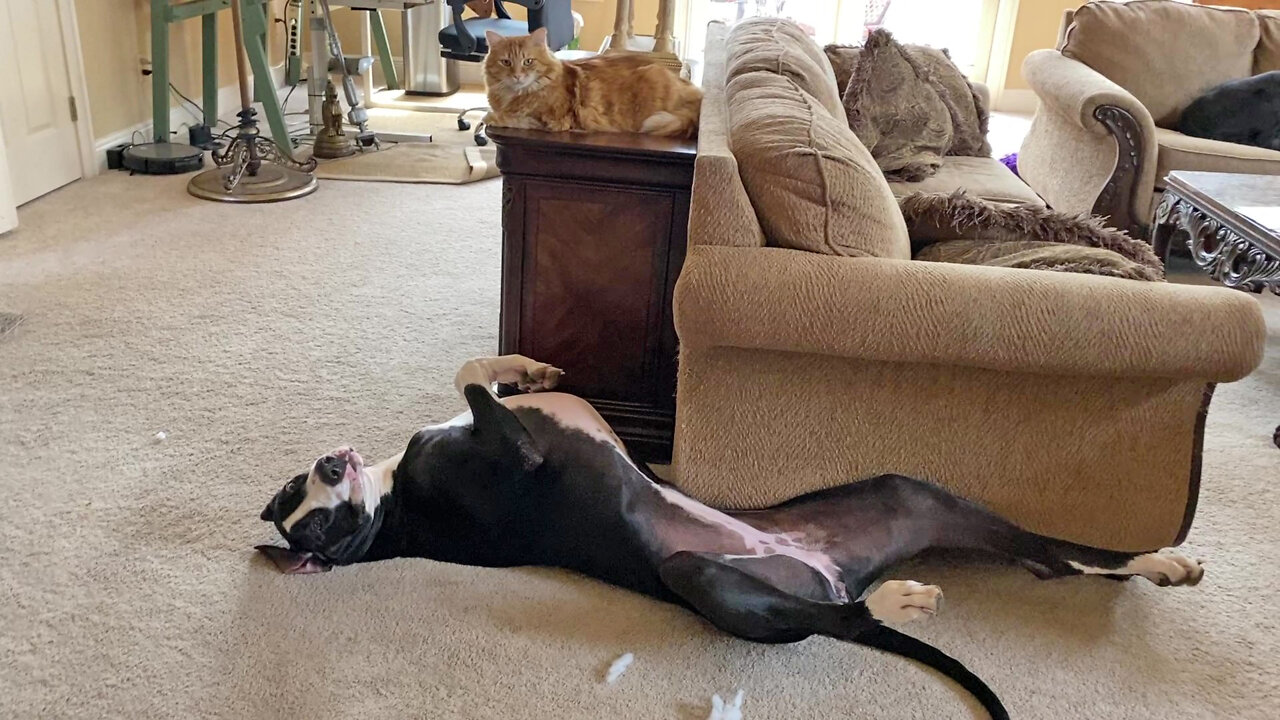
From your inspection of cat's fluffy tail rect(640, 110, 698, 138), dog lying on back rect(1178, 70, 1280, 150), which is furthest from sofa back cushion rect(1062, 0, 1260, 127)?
cat's fluffy tail rect(640, 110, 698, 138)

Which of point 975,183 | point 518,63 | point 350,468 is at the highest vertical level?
point 518,63

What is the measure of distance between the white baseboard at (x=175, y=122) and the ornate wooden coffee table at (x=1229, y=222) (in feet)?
10.7

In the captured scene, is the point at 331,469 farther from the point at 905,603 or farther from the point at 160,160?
the point at 160,160

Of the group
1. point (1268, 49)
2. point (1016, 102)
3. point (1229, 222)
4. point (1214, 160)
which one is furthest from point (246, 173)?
point (1016, 102)

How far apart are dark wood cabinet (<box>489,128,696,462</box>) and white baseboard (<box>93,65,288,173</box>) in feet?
8.03

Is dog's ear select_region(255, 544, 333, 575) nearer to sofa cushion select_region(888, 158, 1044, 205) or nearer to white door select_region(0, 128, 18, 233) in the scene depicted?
sofa cushion select_region(888, 158, 1044, 205)

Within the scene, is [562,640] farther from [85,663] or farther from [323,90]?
[323,90]

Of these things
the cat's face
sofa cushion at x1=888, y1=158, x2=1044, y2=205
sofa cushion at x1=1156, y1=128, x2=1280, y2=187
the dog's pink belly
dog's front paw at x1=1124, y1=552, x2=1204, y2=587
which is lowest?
dog's front paw at x1=1124, y1=552, x2=1204, y2=587

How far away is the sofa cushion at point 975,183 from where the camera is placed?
8.70 feet

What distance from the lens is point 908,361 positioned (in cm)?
151

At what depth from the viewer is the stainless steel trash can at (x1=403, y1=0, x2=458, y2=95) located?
17.9 feet

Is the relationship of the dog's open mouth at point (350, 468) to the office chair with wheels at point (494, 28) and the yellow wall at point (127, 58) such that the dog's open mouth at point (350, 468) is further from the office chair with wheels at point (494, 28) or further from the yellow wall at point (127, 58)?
the yellow wall at point (127, 58)

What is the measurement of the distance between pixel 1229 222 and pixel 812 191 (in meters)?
1.53

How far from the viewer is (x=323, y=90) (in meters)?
4.31
